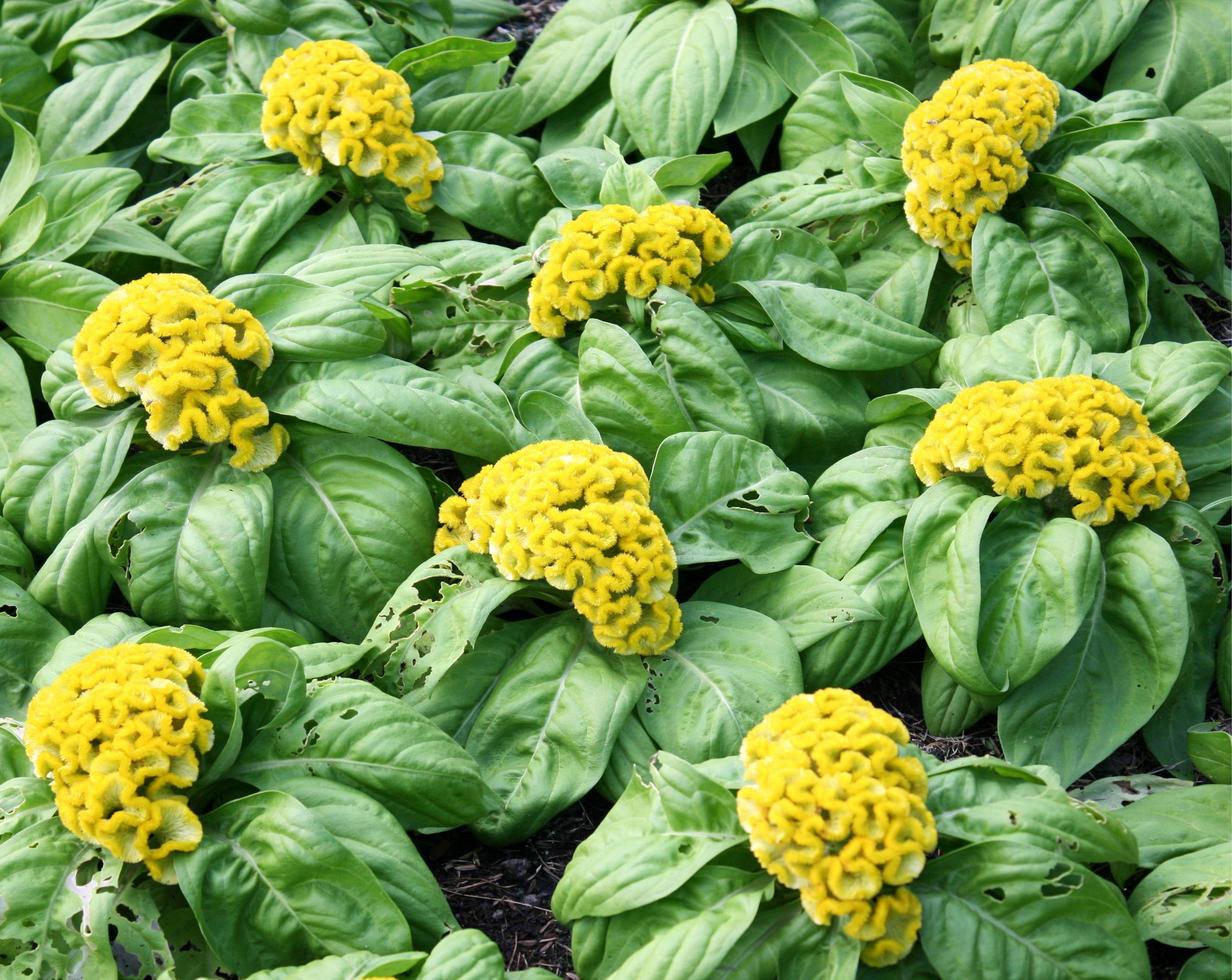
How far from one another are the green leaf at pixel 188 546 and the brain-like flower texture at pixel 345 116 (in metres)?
1.26

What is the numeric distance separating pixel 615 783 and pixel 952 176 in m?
2.16

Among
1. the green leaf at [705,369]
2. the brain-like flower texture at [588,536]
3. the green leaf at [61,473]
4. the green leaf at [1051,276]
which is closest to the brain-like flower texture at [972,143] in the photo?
the green leaf at [1051,276]

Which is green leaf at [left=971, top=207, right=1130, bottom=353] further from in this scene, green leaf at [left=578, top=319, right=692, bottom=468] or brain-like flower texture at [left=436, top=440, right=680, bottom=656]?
brain-like flower texture at [left=436, top=440, right=680, bottom=656]

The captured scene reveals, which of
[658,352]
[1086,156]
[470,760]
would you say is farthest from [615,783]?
[1086,156]

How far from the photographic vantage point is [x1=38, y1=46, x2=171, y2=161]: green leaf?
17.2ft

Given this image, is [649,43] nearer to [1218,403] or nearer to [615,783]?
[1218,403]

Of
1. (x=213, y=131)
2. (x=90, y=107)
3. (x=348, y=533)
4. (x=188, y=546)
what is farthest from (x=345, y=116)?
(x=188, y=546)

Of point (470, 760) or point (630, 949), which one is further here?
point (470, 760)

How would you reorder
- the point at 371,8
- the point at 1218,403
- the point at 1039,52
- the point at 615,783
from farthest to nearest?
the point at 371,8
the point at 1039,52
the point at 1218,403
the point at 615,783

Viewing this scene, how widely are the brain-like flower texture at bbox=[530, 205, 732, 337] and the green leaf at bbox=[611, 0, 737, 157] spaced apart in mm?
776

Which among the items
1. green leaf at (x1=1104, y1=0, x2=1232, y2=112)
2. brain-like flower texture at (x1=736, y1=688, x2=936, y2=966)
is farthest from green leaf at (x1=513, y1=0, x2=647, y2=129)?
brain-like flower texture at (x1=736, y1=688, x2=936, y2=966)

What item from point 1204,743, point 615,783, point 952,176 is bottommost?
point 615,783

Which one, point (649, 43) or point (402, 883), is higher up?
point (649, 43)

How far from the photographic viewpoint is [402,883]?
3258mm
